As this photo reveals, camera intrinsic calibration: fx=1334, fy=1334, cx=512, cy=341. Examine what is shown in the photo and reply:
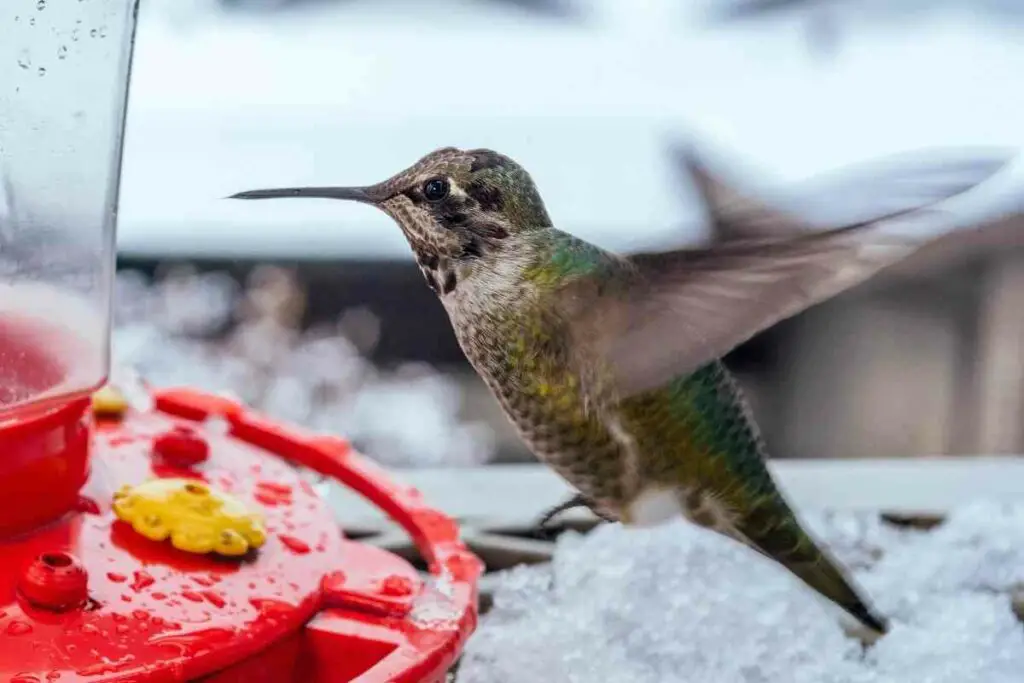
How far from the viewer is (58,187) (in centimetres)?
105

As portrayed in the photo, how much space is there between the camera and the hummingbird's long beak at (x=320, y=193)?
0.68 meters

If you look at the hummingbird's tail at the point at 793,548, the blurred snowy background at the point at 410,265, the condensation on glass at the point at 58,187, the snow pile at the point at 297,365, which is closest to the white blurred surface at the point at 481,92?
the blurred snowy background at the point at 410,265

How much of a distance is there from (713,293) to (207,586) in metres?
0.40

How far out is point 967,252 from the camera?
3.12 m

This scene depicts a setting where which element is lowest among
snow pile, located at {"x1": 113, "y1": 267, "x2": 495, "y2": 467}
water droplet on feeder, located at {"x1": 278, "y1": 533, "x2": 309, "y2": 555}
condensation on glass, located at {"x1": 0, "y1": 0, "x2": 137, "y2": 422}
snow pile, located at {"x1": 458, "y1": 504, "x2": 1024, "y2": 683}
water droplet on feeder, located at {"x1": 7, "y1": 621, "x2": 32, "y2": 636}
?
snow pile, located at {"x1": 113, "y1": 267, "x2": 495, "y2": 467}

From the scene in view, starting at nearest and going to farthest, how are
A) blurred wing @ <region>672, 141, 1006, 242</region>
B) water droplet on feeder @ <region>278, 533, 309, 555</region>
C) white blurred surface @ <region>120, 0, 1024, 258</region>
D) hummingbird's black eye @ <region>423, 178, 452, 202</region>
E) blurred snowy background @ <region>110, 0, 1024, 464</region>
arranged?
blurred wing @ <region>672, 141, 1006, 242</region>, hummingbird's black eye @ <region>423, 178, 452, 202</region>, water droplet on feeder @ <region>278, 533, 309, 555</region>, white blurred surface @ <region>120, 0, 1024, 258</region>, blurred snowy background @ <region>110, 0, 1024, 464</region>

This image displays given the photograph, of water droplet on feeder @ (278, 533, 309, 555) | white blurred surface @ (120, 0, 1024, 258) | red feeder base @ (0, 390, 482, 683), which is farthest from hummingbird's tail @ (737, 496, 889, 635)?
white blurred surface @ (120, 0, 1024, 258)

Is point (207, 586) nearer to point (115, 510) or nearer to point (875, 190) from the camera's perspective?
point (115, 510)

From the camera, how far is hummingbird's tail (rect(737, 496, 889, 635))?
977mm

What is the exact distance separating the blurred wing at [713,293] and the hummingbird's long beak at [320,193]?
140 millimetres

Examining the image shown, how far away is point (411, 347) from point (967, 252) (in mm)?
1336

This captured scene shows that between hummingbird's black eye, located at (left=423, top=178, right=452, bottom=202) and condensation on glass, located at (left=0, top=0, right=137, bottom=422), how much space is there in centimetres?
38

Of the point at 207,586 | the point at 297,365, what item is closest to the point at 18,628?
the point at 207,586

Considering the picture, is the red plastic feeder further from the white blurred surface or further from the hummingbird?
the white blurred surface
